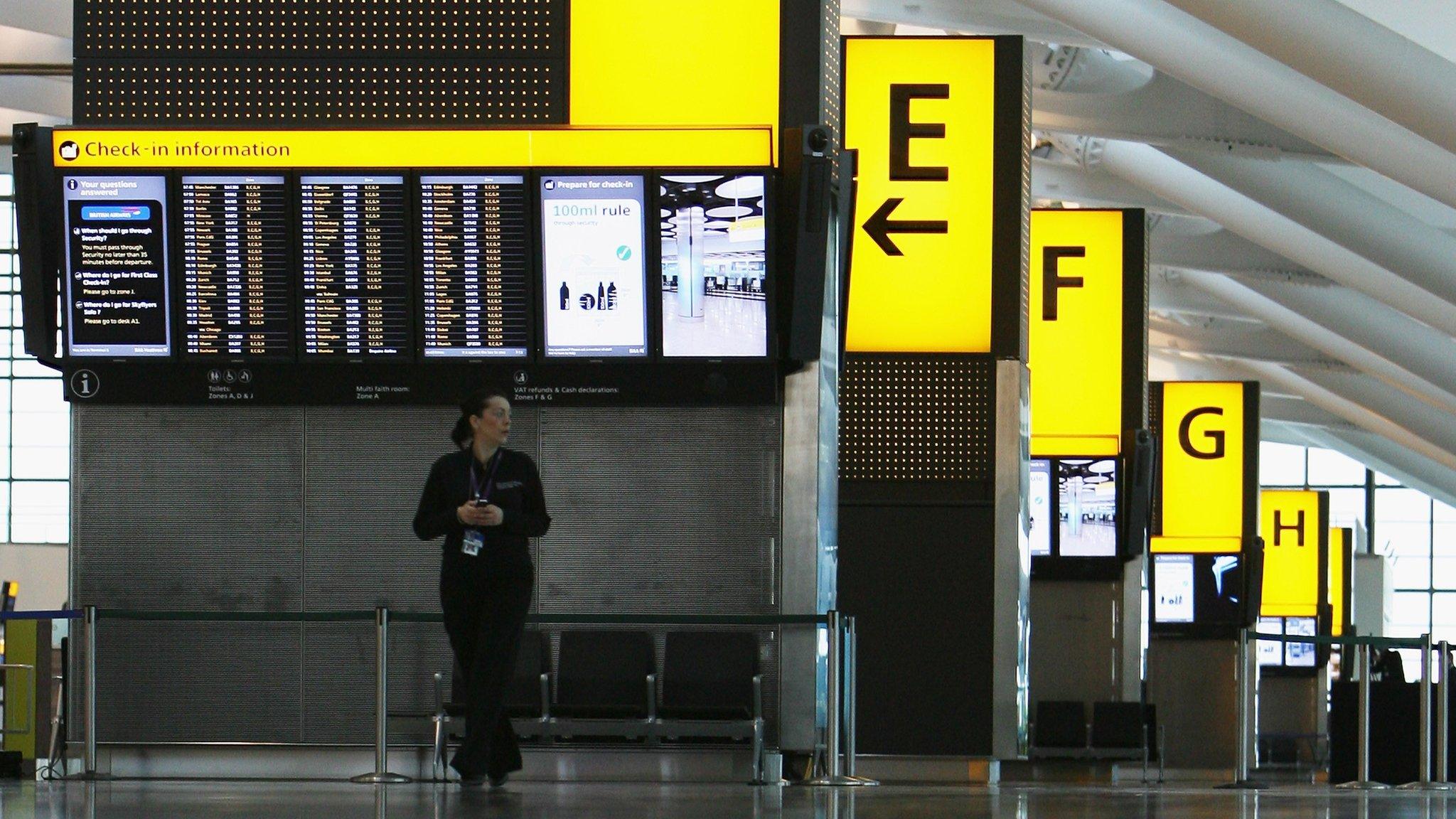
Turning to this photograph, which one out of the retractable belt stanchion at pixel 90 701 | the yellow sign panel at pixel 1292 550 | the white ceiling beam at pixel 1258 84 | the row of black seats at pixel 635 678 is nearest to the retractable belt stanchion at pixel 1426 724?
the row of black seats at pixel 635 678

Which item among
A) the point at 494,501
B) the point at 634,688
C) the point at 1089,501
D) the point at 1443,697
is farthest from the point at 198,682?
the point at 1089,501

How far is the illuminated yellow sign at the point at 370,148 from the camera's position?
989 cm

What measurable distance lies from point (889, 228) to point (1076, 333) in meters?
5.37

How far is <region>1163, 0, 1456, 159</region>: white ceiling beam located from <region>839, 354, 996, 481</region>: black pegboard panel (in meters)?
4.62

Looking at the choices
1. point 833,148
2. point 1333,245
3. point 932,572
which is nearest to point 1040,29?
point 1333,245

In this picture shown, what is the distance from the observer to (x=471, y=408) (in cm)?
873

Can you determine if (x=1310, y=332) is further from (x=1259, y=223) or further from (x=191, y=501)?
(x=191, y=501)

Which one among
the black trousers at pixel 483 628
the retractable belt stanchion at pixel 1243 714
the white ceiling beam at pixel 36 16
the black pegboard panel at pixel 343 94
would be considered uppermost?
the white ceiling beam at pixel 36 16

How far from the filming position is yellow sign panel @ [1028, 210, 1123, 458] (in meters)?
18.6

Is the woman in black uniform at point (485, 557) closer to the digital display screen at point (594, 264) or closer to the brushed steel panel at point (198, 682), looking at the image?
the digital display screen at point (594, 264)

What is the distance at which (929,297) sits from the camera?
13.6 m

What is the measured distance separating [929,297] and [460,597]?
567cm

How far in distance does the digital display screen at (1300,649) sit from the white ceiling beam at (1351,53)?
15.9 meters

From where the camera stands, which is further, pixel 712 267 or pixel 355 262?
pixel 355 262
